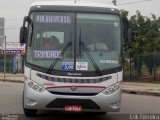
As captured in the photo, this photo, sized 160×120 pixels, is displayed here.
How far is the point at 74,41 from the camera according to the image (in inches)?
436

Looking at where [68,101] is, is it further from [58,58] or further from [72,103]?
[58,58]

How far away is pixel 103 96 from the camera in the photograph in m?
10.7

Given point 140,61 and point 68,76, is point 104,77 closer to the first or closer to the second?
point 68,76

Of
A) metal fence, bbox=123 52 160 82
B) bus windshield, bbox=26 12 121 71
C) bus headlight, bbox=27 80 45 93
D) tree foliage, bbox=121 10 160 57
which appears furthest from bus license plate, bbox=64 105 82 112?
tree foliage, bbox=121 10 160 57

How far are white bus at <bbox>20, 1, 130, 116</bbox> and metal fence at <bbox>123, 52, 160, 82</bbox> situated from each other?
1970 centimetres

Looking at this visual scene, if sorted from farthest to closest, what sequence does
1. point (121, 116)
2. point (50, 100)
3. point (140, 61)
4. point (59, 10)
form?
point (140, 61) < point (121, 116) < point (59, 10) < point (50, 100)

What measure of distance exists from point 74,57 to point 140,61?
21.1 m

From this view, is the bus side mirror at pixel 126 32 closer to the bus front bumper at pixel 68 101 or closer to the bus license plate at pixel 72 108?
the bus front bumper at pixel 68 101

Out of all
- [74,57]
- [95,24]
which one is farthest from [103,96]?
[95,24]

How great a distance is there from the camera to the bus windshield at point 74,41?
1093cm

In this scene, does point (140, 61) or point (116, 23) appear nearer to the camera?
point (116, 23)

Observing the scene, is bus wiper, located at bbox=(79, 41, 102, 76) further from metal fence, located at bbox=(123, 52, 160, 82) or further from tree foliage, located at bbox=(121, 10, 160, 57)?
tree foliage, located at bbox=(121, 10, 160, 57)

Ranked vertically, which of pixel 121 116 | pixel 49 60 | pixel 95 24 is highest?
pixel 95 24

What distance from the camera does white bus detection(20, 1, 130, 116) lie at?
10.6m
